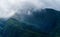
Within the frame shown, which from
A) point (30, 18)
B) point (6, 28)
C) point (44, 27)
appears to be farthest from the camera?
point (30, 18)

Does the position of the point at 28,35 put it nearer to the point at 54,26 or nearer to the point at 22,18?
the point at 54,26

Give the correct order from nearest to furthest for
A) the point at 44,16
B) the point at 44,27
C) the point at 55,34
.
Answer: the point at 55,34, the point at 44,27, the point at 44,16

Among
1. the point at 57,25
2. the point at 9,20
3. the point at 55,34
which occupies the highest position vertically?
the point at 9,20

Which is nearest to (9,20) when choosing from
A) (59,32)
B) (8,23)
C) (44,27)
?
(8,23)

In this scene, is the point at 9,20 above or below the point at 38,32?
above

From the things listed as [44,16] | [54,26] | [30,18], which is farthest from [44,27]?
[44,16]

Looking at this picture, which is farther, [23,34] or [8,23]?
[8,23]

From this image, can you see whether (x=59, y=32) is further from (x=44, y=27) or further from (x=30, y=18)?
(x=30, y=18)
